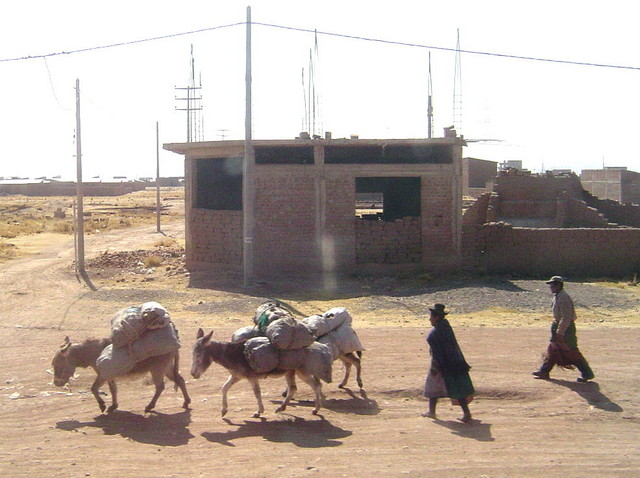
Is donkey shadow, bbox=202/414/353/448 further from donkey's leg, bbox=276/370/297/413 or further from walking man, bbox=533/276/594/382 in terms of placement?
walking man, bbox=533/276/594/382

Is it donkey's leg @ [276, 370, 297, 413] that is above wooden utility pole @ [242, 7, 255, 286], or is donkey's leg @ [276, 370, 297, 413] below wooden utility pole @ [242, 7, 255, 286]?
below

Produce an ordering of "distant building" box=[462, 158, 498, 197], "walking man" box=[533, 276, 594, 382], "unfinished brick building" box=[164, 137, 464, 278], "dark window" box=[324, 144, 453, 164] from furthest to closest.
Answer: "distant building" box=[462, 158, 498, 197]
"dark window" box=[324, 144, 453, 164]
"unfinished brick building" box=[164, 137, 464, 278]
"walking man" box=[533, 276, 594, 382]

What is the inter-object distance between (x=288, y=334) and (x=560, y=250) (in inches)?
598

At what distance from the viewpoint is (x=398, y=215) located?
28.9 meters

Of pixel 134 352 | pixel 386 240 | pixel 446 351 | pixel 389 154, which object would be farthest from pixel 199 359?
pixel 389 154

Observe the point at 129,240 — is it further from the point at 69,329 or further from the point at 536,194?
the point at 69,329

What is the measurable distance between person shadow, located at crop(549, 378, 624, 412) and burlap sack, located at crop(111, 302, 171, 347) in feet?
17.7

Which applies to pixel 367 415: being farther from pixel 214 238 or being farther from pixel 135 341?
pixel 214 238

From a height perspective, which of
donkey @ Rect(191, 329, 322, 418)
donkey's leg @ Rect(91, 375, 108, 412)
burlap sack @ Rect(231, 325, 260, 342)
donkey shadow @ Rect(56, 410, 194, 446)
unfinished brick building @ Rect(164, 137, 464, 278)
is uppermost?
unfinished brick building @ Rect(164, 137, 464, 278)

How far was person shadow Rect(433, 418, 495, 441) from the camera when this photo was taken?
8.88 meters

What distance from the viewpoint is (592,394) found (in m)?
10.6

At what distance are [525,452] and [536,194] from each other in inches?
973

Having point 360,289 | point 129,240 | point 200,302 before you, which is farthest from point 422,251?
point 129,240

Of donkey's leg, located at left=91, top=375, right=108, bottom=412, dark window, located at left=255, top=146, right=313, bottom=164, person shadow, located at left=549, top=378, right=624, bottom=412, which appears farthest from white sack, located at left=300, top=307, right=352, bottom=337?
dark window, located at left=255, top=146, right=313, bottom=164
